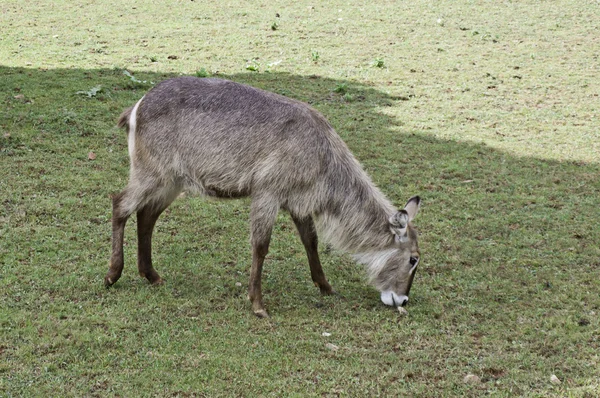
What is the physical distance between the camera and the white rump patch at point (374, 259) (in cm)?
506

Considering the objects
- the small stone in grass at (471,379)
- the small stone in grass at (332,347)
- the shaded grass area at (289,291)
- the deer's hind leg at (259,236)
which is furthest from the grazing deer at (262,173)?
the small stone in grass at (471,379)

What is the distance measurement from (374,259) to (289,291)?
736 millimetres

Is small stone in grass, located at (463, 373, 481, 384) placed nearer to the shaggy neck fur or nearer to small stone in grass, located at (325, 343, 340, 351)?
small stone in grass, located at (325, 343, 340, 351)

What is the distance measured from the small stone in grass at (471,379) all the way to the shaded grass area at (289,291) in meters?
0.05

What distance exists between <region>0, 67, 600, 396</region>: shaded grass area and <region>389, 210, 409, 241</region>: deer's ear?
570 millimetres

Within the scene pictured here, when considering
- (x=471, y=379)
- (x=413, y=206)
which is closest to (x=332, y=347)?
(x=471, y=379)

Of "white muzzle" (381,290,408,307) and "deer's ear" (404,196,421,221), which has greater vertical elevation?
"deer's ear" (404,196,421,221)

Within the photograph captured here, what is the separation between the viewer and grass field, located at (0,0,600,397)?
165 inches

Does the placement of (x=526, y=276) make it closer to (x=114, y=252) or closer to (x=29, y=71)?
(x=114, y=252)

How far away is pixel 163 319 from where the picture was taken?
4750 mm

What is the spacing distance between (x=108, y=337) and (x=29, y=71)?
666 centimetres

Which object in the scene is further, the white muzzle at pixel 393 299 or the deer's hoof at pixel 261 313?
the white muzzle at pixel 393 299

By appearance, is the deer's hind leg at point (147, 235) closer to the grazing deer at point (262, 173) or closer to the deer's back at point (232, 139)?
the grazing deer at point (262, 173)

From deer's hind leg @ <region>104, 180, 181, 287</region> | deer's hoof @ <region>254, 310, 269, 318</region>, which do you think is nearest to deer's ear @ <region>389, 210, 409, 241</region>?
deer's hoof @ <region>254, 310, 269, 318</region>
